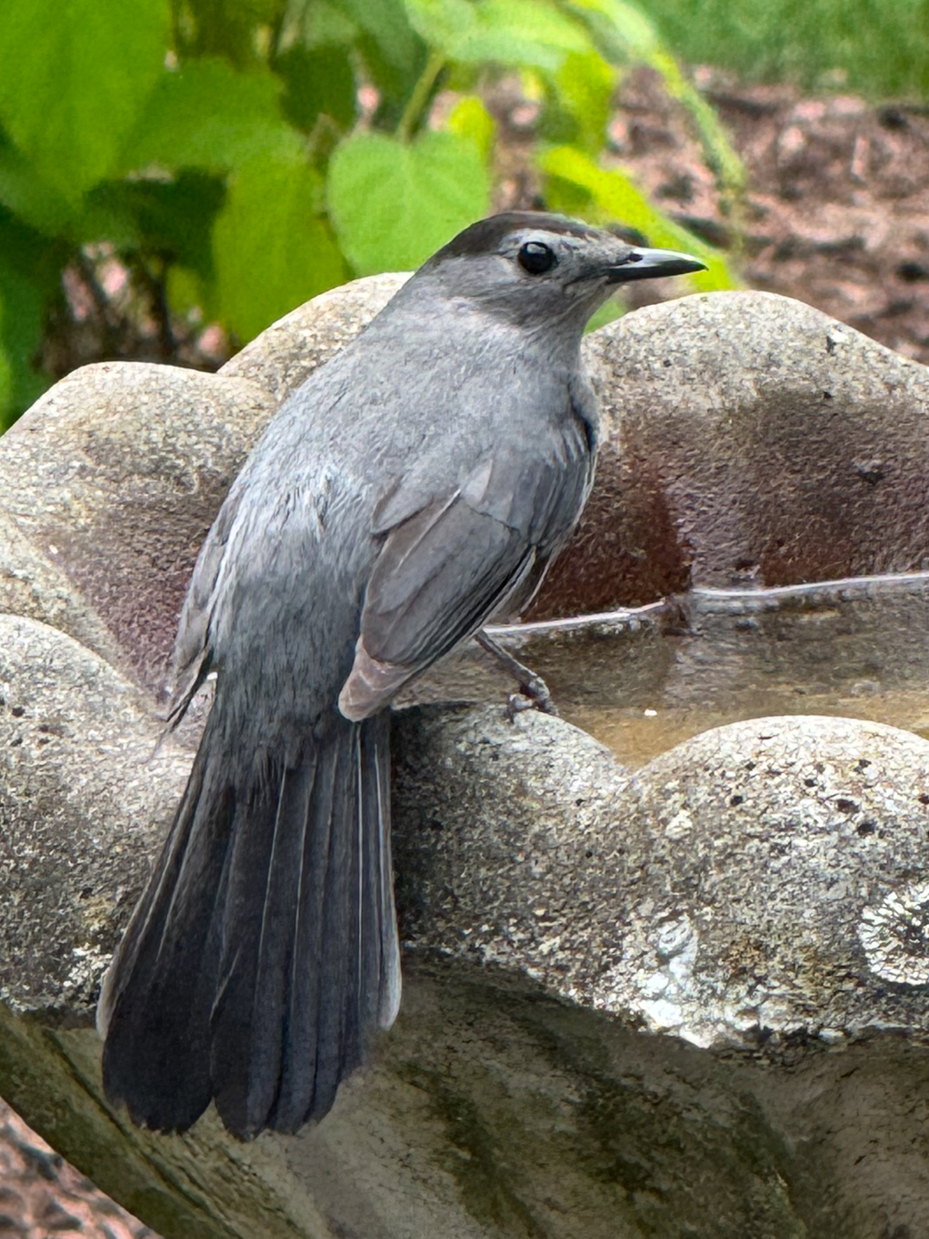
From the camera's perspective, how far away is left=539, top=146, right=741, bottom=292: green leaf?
3.71m

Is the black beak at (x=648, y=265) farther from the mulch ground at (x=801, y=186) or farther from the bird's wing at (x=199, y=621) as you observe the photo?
the mulch ground at (x=801, y=186)

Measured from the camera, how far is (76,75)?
3.59m

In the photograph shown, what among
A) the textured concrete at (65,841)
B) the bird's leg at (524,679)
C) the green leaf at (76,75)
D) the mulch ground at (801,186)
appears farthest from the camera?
the mulch ground at (801,186)

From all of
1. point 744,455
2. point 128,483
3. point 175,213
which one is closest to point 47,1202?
point 128,483

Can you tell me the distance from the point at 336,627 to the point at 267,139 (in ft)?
6.58

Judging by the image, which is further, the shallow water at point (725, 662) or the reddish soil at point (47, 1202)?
the reddish soil at point (47, 1202)

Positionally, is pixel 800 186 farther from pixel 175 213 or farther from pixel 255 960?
pixel 255 960

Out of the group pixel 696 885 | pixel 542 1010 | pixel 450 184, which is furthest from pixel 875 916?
pixel 450 184

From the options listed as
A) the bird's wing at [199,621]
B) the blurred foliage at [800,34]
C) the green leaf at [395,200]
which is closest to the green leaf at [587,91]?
the green leaf at [395,200]

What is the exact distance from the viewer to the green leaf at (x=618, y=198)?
12.2 ft

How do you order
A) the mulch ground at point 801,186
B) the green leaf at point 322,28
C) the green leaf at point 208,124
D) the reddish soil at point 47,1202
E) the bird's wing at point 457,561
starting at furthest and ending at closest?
the mulch ground at point 801,186
the green leaf at point 322,28
the green leaf at point 208,124
the reddish soil at point 47,1202
the bird's wing at point 457,561

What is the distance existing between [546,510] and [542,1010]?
765 millimetres

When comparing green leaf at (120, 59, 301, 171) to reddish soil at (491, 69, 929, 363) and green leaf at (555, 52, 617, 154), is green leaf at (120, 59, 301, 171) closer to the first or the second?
green leaf at (555, 52, 617, 154)

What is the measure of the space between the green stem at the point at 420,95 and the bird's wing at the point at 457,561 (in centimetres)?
170
